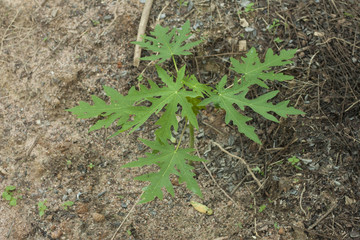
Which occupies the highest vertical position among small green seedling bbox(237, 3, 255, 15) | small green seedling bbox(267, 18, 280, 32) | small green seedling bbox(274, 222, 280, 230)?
small green seedling bbox(237, 3, 255, 15)

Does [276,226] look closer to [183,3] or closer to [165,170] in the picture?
[165,170]

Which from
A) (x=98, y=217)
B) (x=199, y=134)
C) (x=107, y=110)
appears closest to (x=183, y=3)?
(x=199, y=134)

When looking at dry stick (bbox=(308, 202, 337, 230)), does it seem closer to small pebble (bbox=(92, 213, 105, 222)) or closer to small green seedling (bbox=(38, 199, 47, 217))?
small pebble (bbox=(92, 213, 105, 222))

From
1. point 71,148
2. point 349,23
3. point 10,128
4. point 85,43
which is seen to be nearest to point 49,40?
point 85,43

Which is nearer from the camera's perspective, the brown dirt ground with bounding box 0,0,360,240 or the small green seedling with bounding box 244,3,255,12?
the brown dirt ground with bounding box 0,0,360,240

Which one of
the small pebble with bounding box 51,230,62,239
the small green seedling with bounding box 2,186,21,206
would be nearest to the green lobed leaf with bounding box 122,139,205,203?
the small pebble with bounding box 51,230,62,239

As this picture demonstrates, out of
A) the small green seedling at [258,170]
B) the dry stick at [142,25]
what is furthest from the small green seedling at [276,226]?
the dry stick at [142,25]
